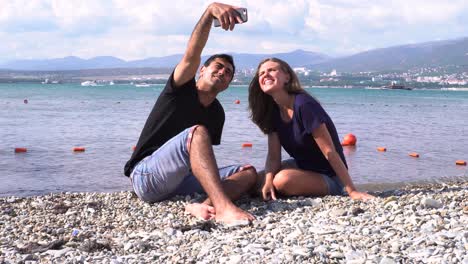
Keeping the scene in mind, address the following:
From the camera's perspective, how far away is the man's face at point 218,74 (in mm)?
7059

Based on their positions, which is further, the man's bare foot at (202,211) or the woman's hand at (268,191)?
the woman's hand at (268,191)

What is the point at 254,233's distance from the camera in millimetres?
5898

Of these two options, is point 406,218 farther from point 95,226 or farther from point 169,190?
point 95,226

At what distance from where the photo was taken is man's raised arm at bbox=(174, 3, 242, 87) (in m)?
5.97

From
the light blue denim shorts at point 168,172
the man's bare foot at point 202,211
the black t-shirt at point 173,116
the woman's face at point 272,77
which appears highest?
the woman's face at point 272,77

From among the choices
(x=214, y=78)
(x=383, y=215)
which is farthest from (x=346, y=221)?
(x=214, y=78)

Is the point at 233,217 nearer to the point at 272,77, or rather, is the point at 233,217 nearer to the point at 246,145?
the point at 272,77

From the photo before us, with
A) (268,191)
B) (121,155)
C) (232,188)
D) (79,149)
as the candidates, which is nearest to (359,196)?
(268,191)

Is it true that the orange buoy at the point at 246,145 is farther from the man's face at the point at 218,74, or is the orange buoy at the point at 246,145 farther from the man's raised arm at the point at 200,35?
the man's raised arm at the point at 200,35

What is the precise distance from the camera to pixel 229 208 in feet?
21.4

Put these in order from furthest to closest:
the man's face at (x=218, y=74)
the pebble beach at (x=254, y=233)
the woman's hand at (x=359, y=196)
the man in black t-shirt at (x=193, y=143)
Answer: the woman's hand at (x=359, y=196) → the man's face at (x=218, y=74) → the man in black t-shirt at (x=193, y=143) → the pebble beach at (x=254, y=233)

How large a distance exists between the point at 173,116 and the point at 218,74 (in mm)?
724

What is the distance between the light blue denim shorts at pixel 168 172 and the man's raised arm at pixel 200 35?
606 mm

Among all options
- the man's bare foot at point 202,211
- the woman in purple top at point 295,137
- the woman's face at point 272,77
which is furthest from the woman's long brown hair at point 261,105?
the man's bare foot at point 202,211
